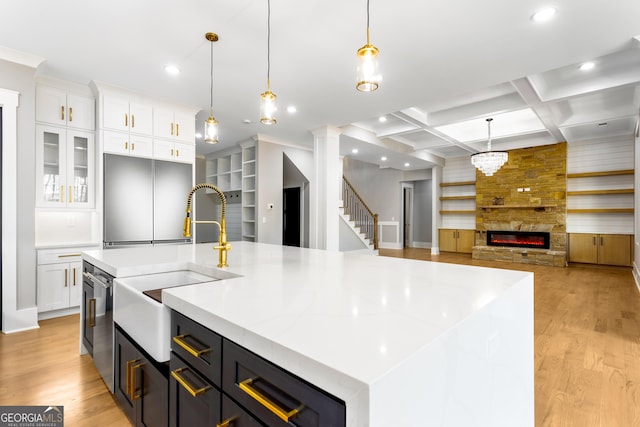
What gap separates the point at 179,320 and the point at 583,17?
11.8ft

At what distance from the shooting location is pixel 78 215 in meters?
4.03

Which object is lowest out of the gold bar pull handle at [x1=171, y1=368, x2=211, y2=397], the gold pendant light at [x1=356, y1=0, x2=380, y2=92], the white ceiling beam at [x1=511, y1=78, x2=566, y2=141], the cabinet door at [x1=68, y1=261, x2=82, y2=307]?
the cabinet door at [x1=68, y1=261, x2=82, y2=307]

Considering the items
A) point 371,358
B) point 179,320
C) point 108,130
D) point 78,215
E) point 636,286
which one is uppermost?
point 108,130

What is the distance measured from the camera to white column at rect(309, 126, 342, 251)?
18.6ft

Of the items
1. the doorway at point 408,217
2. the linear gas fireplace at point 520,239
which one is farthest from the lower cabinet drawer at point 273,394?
the doorway at point 408,217

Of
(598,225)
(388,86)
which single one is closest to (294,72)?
(388,86)

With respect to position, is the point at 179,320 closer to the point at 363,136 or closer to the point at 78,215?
the point at 78,215

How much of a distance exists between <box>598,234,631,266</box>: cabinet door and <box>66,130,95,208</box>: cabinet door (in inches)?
393

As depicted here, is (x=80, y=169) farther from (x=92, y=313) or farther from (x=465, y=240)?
(x=465, y=240)

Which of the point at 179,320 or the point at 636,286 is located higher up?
the point at 179,320

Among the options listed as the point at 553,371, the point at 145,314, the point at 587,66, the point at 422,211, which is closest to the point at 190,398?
the point at 145,314


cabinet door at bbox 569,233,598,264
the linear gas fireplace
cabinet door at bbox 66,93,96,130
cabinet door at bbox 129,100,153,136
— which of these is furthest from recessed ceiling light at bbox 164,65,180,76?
cabinet door at bbox 569,233,598,264

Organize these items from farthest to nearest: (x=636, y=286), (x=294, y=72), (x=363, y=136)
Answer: (x=363, y=136), (x=636, y=286), (x=294, y=72)

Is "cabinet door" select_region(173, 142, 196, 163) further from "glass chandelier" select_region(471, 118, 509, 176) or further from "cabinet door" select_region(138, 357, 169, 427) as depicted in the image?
"glass chandelier" select_region(471, 118, 509, 176)
